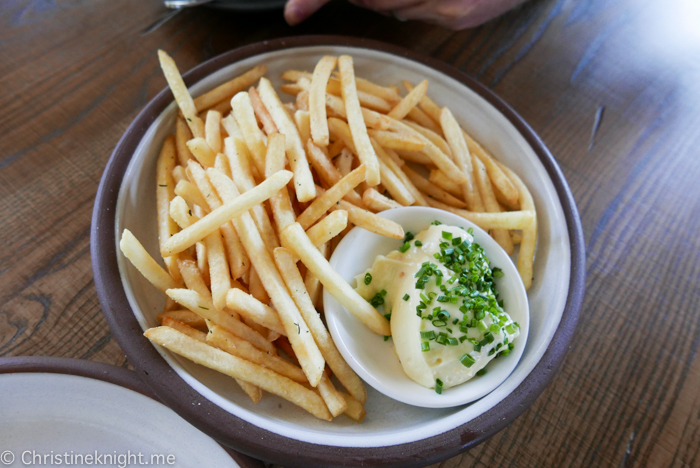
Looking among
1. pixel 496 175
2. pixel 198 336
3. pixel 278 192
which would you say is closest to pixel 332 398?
pixel 198 336

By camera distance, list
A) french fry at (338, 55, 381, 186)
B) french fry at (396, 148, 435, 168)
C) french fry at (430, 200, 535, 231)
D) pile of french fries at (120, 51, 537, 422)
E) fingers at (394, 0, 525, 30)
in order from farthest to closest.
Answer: fingers at (394, 0, 525, 30), french fry at (396, 148, 435, 168), french fry at (430, 200, 535, 231), french fry at (338, 55, 381, 186), pile of french fries at (120, 51, 537, 422)

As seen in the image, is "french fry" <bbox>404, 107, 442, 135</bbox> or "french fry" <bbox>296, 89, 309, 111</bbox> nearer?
"french fry" <bbox>296, 89, 309, 111</bbox>

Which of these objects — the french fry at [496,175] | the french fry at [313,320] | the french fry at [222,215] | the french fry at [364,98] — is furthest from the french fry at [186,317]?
the french fry at [496,175]

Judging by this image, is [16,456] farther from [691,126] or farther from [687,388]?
[691,126]

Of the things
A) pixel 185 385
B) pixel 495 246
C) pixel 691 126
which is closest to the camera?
pixel 185 385

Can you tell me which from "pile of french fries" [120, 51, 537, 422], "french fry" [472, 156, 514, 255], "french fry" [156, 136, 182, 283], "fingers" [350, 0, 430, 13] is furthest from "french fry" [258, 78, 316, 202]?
"fingers" [350, 0, 430, 13]

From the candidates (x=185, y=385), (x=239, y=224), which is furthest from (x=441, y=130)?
(x=185, y=385)

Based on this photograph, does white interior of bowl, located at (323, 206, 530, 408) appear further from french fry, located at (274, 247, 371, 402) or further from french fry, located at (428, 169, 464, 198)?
french fry, located at (428, 169, 464, 198)
